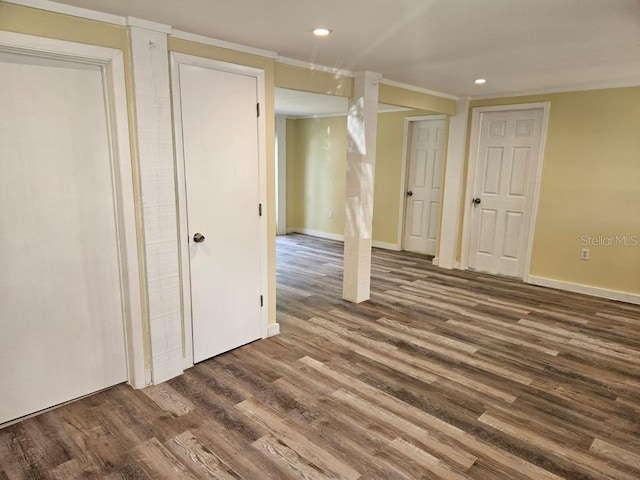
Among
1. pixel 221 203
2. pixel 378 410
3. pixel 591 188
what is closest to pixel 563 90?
pixel 591 188

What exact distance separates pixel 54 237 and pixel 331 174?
219 inches

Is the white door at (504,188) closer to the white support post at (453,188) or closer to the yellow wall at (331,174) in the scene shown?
the white support post at (453,188)

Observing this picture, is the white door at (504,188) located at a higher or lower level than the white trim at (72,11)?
lower

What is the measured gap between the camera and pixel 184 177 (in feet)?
8.73

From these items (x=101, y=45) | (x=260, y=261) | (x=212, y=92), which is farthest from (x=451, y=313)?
(x=101, y=45)

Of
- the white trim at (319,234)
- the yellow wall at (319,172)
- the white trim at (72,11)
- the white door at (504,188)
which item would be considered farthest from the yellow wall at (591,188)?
the white trim at (72,11)

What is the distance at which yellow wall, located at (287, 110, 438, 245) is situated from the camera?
6652 millimetres

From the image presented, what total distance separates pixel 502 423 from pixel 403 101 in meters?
3.32

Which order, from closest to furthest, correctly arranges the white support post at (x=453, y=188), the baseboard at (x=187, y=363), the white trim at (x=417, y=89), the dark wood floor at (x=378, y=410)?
the dark wood floor at (x=378, y=410) < the baseboard at (x=187, y=363) < the white trim at (x=417, y=89) < the white support post at (x=453, y=188)

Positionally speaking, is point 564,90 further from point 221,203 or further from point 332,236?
point 332,236

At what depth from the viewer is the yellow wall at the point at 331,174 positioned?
6652mm

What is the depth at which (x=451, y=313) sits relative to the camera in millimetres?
3984

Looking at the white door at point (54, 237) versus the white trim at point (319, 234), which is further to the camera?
the white trim at point (319, 234)

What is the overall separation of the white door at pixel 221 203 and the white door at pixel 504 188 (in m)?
3.52
